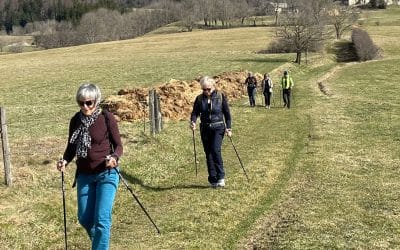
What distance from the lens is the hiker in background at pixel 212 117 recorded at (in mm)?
12703

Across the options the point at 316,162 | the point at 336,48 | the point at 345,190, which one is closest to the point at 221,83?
the point at 316,162

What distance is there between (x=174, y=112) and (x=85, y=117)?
1599 centimetres

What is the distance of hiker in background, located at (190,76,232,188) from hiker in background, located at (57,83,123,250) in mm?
4699

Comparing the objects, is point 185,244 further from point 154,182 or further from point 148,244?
point 154,182

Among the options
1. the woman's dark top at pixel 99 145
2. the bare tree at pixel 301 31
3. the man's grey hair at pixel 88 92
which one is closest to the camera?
the man's grey hair at pixel 88 92

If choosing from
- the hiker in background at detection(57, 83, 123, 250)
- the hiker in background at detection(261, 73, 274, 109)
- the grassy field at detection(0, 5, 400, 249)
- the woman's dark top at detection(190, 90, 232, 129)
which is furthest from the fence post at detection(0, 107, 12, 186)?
the hiker in background at detection(261, 73, 274, 109)

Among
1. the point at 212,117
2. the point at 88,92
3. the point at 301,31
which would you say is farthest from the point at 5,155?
the point at 301,31

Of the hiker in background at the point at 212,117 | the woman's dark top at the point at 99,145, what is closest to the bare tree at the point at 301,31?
the hiker in background at the point at 212,117

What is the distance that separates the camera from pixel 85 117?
26.6 ft

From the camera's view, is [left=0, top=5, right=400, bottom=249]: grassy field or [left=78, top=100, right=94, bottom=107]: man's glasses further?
[left=0, top=5, right=400, bottom=249]: grassy field

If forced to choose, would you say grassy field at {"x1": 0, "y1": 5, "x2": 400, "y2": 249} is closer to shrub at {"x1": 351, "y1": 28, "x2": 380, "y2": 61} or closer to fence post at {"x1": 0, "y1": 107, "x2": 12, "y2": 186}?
fence post at {"x1": 0, "y1": 107, "x2": 12, "y2": 186}

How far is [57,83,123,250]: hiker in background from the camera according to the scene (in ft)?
26.3

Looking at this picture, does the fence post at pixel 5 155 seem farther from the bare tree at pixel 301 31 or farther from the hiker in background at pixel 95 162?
the bare tree at pixel 301 31

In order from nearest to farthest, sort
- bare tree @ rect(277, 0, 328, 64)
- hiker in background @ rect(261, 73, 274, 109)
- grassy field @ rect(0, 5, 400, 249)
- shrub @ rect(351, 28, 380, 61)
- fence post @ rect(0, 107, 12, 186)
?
grassy field @ rect(0, 5, 400, 249) < fence post @ rect(0, 107, 12, 186) < hiker in background @ rect(261, 73, 274, 109) < bare tree @ rect(277, 0, 328, 64) < shrub @ rect(351, 28, 380, 61)
